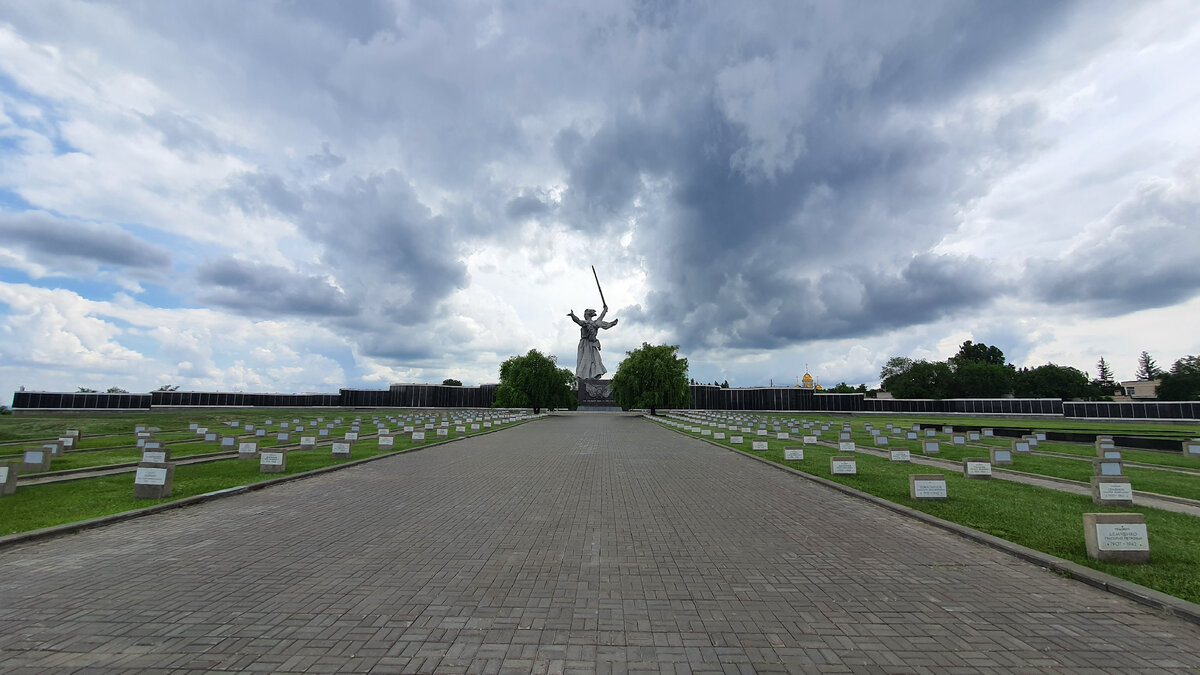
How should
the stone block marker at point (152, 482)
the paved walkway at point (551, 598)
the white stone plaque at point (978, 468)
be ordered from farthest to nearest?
1. the white stone plaque at point (978, 468)
2. the stone block marker at point (152, 482)
3. the paved walkway at point (551, 598)

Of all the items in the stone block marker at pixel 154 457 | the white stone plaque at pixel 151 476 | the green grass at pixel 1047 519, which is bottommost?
the green grass at pixel 1047 519

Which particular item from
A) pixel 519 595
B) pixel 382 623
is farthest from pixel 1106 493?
pixel 382 623

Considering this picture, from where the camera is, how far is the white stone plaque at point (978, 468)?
12.7m

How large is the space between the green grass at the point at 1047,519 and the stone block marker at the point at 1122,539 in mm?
132

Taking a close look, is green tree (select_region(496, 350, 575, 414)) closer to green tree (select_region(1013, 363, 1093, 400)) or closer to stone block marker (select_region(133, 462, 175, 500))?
stone block marker (select_region(133, 462, 175, 500))

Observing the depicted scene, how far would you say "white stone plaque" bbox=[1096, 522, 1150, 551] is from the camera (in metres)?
6.16

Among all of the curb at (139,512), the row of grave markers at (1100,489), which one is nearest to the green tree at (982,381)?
the row of grave markers at (1100,489)

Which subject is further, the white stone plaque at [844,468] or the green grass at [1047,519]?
the white stone plaque at [844,468]

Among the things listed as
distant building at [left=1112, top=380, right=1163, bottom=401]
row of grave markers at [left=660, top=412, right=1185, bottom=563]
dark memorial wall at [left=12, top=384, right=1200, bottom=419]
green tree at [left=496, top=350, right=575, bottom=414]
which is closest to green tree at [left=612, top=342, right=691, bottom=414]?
green tree at [left=496, top=350, right=575, bottom=414]

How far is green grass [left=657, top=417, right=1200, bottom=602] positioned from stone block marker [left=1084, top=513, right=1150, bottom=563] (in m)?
0.13

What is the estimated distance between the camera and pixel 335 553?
6680mm

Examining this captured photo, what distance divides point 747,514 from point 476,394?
80167 millimetres

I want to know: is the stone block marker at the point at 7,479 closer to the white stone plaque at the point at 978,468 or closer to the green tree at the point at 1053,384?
the white stone plaque at the point at 978,468

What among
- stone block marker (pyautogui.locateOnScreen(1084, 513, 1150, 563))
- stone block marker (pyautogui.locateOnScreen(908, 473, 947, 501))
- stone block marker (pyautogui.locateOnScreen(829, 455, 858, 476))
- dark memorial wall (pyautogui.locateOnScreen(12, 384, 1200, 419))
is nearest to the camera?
stone block marker (pyautogui.locateOnScreen(1084, 513, 1150, 563))
